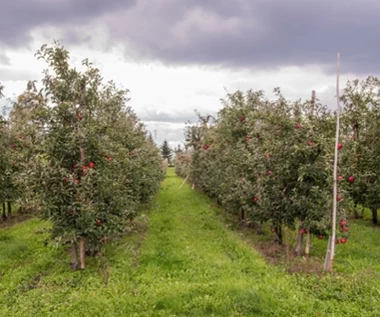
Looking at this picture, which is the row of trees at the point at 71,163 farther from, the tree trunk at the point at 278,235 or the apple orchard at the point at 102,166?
the tree trunk at the point at 278,235

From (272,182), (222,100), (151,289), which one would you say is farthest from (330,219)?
(222,100)

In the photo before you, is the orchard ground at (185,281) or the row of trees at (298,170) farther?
the row of trees at (298,170)

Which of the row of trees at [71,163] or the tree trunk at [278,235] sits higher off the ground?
the row of trees at [71,163]

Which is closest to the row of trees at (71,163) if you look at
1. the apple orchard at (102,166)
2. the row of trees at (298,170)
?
the apple orchard at (102,166)

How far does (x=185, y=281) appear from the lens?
884cm

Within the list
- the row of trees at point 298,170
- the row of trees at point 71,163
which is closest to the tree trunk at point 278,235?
the row of trees at point 298,170

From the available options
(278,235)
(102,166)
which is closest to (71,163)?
(102,166)

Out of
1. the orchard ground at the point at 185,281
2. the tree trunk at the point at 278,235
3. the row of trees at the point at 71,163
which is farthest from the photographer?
the tree trunk at the point at 278,235

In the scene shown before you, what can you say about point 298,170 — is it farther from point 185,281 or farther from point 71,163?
point 71,163

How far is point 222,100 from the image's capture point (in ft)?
61.5

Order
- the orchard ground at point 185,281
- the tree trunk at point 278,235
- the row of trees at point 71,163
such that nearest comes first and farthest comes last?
the orchard ground at point 185,281, the row of trees at point 71,163, the tree trunk at point 278,235

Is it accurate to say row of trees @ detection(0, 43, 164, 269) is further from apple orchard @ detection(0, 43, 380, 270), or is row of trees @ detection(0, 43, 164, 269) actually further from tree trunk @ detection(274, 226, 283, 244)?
tree trunk @ detection(274, 226, 283, 244)

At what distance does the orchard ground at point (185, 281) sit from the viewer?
7.28 meters

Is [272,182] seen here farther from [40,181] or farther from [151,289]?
[40,181]
